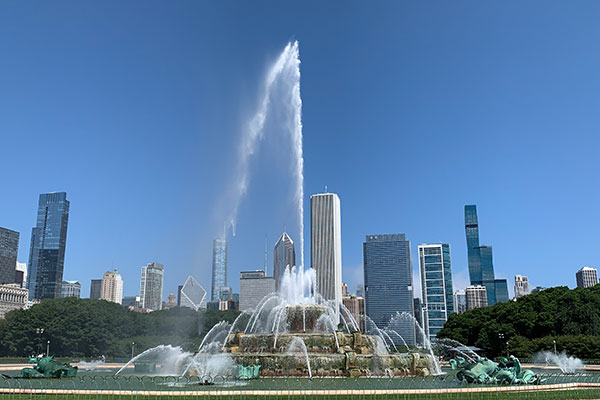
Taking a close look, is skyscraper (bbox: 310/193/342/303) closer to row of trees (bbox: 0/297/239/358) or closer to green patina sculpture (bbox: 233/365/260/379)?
row of trees (bbox: 0/297/239/358)

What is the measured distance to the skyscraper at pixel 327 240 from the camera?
18912 cm

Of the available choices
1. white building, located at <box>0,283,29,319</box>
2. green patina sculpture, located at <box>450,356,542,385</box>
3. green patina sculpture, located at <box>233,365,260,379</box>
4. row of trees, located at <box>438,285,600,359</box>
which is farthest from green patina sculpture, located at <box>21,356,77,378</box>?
white building, located at <box>0,283,29,319</box>

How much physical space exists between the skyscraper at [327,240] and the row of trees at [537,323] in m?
114

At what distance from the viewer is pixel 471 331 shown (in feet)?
245

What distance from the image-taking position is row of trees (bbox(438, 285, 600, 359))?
59.0 m

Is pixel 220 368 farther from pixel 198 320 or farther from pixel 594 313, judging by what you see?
pixel 198 320

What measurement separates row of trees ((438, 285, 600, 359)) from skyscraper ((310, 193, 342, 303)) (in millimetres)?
114168

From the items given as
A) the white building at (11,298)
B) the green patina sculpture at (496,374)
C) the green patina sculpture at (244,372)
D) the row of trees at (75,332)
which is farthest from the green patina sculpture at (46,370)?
the white building at (11,298)

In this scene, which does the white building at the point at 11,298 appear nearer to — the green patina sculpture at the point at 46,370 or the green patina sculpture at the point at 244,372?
the green patina sculpture at the point at 46,370

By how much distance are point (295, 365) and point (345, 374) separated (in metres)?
2.64

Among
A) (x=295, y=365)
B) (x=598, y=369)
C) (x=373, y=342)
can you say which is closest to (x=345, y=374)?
(x=295, y=365)

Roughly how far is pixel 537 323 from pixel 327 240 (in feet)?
412

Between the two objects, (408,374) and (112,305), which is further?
(112,305)

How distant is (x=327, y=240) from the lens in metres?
190
